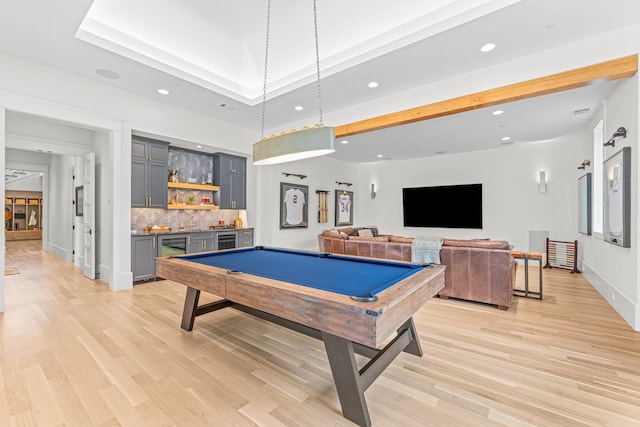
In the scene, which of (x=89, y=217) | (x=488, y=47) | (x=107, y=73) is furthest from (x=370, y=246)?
(x=89, y=217)

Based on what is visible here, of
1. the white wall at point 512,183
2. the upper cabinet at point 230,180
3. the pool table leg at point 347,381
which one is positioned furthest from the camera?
the white wall at point 512,183

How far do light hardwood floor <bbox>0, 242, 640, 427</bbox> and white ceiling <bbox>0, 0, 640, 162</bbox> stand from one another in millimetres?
3000

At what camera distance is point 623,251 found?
10.8 feet

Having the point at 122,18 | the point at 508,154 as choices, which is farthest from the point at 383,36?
the point at 508,154

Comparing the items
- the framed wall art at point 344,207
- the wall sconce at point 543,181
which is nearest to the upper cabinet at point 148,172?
the framed wall art at point 344,207

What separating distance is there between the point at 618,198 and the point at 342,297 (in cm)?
382

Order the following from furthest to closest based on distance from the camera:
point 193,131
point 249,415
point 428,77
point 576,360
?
1. point 193,131
2. point 428,77
3. point 576,360
4. point 249,415

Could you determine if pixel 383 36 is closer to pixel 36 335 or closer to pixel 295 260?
pixel 295 260

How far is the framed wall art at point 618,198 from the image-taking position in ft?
10.1

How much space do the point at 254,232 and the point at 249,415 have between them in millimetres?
4953

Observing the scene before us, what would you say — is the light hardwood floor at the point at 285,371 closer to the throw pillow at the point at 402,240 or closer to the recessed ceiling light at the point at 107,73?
the throw pillow at the point at 402,240

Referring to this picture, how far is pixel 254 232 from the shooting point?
255 inches

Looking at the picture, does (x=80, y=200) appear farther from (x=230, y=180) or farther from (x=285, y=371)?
(x=285, y=371)

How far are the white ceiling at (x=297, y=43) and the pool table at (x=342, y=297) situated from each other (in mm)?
2407
